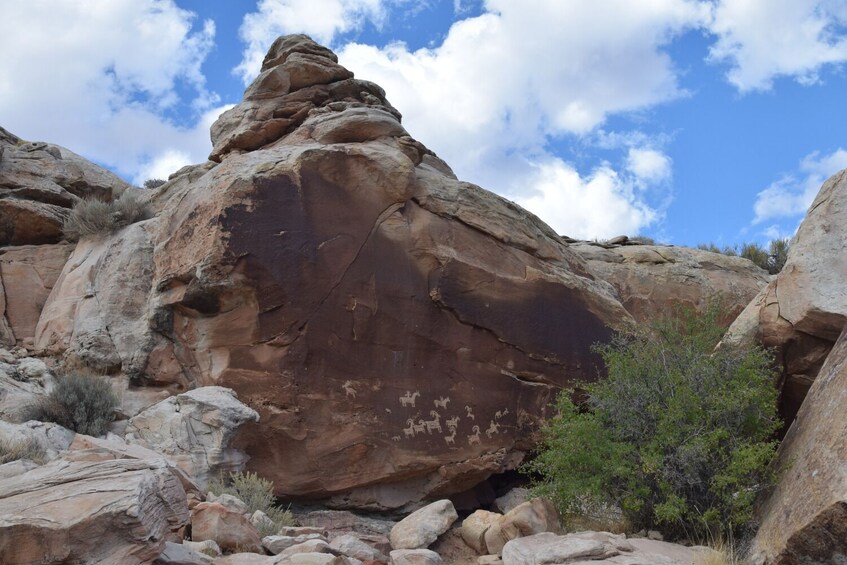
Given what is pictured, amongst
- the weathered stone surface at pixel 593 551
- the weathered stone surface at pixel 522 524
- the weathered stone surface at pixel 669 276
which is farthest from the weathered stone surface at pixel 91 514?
the weathered stone surface at pixel 669 276

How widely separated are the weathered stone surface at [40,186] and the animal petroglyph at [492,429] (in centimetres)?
826

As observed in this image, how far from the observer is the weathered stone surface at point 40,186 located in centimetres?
1345

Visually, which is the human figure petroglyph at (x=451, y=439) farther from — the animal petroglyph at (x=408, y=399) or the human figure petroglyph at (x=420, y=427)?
the animal petroglyph at (x=408, y=399)

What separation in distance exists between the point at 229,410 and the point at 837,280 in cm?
704

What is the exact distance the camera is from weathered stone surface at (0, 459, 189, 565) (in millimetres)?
4996

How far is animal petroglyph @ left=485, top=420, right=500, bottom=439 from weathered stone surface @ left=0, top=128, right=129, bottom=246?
8256 millimetres

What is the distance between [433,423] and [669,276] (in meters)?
7.90

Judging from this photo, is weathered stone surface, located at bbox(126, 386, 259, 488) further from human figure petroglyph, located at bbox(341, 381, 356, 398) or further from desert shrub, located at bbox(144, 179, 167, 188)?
desert shrub, located at bbox(144, 179, 167, 188)

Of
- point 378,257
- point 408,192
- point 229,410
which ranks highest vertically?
point 408,192

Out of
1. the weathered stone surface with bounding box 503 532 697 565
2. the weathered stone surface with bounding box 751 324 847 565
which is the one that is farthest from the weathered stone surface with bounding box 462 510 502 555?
the weathered stone surface with bounding box 751 324 847 565

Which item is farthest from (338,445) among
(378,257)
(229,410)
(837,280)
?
(837,280)

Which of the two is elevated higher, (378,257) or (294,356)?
(378,257)

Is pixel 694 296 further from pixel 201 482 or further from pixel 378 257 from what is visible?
pixel 201 482

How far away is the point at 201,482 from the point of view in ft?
28.8
